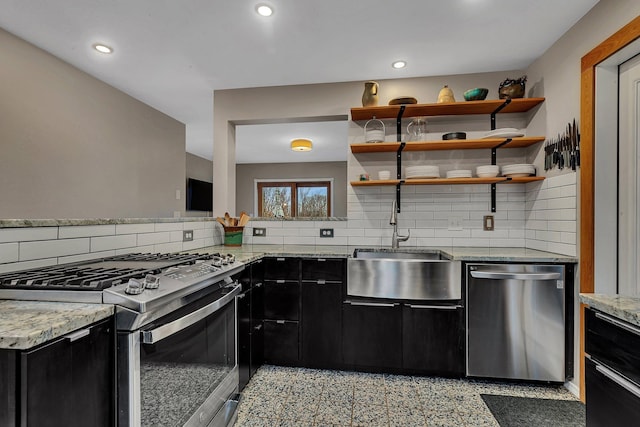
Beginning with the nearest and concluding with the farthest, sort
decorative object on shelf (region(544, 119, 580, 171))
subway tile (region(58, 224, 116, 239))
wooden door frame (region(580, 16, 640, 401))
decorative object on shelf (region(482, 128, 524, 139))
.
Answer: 1. subway tile (region(58, 224, 116, 239))
2. wooden door frame (region(580, 16, 640, 401))
3. decorative object on shelf (region(544, 119, 580, 171))
4. decorative object on shelf (region(482, 128, 524, 139))

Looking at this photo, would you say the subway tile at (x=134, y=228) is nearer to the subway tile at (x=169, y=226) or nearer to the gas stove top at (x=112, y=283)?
the subway tile at (x=169, y=226)

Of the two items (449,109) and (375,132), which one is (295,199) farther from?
(449,109)

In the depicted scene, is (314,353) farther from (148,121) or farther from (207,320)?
(148,121)

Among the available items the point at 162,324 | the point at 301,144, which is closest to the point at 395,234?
the point at 162,324

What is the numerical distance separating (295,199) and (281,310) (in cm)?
554

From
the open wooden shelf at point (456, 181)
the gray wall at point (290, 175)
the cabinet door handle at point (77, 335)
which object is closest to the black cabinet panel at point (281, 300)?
the open wooden shelf at point (456, 181)

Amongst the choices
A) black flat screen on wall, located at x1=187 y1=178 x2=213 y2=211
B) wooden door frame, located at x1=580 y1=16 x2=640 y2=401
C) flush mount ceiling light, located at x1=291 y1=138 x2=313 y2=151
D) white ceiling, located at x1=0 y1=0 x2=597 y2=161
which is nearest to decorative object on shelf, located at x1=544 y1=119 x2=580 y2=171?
wooden door frame, located at x1=580 y1=16 x2=640 y2=401

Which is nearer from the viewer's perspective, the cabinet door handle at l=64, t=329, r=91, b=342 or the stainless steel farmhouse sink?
the cabinet door handle at l=64, t=329, r=91, b=342

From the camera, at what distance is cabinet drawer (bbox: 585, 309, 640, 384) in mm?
900

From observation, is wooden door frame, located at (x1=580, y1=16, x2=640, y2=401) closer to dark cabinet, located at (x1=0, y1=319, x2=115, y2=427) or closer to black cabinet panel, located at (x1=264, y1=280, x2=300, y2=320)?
black cabinet panel, located at (x1=264, y1=280, x2=300, y2=320)

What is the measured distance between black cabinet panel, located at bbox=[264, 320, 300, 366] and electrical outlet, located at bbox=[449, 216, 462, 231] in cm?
161

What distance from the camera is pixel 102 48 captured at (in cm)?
243

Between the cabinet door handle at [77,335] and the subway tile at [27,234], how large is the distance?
69cm

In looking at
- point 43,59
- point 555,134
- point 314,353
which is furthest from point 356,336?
point 43,59
